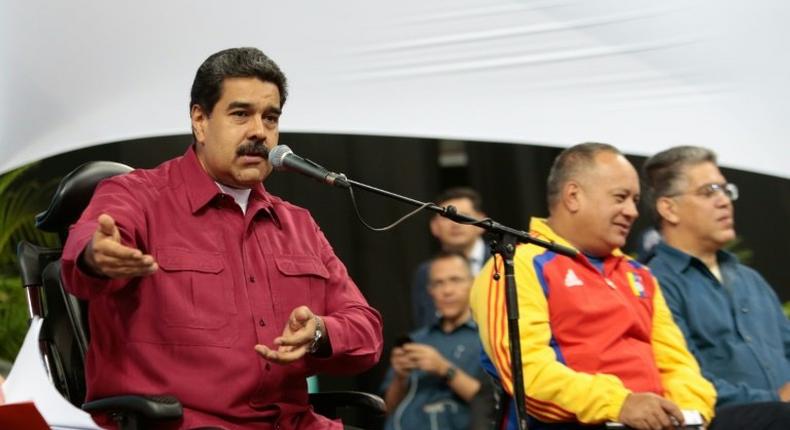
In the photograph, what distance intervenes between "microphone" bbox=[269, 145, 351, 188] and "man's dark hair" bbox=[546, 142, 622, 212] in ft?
4.54

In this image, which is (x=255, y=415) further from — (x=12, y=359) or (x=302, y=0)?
(x=12, y=359)

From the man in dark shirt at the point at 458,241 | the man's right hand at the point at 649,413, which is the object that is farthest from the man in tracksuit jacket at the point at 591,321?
the man in dark shirt at the point at 458,241

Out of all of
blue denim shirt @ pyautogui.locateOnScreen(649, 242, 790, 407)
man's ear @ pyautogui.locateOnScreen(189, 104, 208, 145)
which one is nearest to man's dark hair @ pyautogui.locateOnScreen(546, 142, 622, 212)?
blue denim shirt @ pyautogui.locateOnScreen(649, 242, 790, 407)

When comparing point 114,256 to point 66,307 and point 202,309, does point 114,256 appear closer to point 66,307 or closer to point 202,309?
point 202,309

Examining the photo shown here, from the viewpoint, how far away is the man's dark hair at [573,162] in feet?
13.0

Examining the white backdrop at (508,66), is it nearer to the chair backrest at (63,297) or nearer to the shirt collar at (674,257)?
the shirt collar at (674,257)

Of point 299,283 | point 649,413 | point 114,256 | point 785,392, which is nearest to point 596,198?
point 649,413

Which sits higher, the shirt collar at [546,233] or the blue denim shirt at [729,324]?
the shirt collar at [546,233]

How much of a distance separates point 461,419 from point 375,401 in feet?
7.02

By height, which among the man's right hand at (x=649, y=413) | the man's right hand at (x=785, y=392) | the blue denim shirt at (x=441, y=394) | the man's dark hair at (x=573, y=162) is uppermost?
the man's dark hair at (x=573, y=162)

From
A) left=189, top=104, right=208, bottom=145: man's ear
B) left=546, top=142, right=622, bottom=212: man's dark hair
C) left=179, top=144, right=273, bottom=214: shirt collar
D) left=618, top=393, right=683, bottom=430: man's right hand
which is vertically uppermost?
left=189, top=104, right=208, bottom=145: man's ear

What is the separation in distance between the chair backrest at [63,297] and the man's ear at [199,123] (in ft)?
0.95

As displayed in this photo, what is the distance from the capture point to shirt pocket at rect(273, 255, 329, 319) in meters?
3.08

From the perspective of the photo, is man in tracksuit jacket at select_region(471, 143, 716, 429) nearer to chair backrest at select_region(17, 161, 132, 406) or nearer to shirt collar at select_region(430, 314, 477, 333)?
chair backrest at select_region(17, 161, 132, 406)
